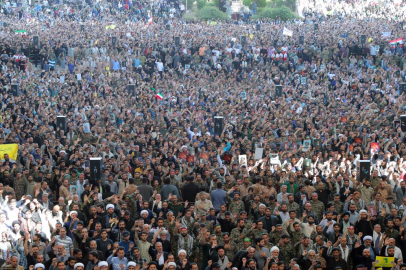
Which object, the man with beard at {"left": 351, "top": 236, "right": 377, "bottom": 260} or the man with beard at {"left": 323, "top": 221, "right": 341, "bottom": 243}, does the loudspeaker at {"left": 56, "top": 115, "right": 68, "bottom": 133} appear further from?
the man with beard at {"left": 351, "top": 236, "right": 377, "bottom": 260}

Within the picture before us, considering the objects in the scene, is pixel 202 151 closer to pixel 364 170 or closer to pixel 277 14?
pixel 364 170

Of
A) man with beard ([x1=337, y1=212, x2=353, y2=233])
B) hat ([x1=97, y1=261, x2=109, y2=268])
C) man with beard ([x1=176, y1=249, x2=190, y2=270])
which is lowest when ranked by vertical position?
man with beard ([x1=337, y1=212, x2=353, y2=233])

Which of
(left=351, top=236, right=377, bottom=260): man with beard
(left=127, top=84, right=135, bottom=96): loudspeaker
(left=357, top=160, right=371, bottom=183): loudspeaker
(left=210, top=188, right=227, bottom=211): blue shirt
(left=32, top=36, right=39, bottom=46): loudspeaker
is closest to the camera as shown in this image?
(left=351, top=236, right=377, bottom=260): man with beard

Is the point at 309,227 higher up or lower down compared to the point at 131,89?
higher up

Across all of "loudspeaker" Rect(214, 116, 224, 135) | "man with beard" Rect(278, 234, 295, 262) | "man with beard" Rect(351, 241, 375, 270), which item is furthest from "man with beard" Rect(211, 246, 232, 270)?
"loudspeaker" Rect(214, 116, 224, 135)

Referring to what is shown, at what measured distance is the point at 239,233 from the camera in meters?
14.1

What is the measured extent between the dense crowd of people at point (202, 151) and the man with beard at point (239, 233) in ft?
0.09

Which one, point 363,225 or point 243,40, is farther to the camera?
point 243,40

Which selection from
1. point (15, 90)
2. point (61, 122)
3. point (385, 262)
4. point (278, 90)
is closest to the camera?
point (385, 262)

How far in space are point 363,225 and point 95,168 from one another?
572 cm

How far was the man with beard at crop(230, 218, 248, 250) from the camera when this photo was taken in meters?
13.9

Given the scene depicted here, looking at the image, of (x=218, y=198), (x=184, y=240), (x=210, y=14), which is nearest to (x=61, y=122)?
(x=218, y=198)

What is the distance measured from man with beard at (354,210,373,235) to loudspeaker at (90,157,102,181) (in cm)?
553

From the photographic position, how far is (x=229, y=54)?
37.5 meters
